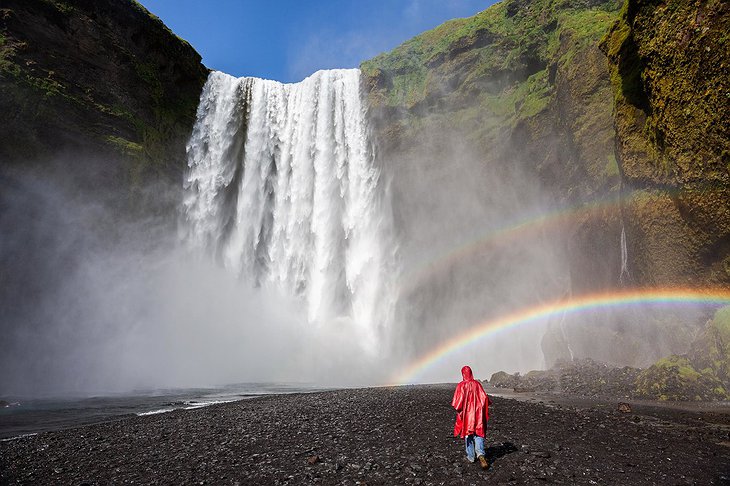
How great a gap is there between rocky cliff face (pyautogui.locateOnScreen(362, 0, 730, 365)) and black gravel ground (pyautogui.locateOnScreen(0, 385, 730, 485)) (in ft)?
33.9

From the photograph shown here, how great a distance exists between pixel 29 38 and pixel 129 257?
63.4ft

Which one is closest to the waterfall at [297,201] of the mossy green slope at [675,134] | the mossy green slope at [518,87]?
the mossy green slope at [518,87]

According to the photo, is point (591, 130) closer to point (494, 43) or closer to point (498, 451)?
point (494, 43)

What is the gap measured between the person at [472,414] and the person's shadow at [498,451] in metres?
0.42

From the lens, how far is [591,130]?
2978 centimetres

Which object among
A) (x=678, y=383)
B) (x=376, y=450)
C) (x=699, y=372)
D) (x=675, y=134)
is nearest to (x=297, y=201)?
(x=675, y=134)

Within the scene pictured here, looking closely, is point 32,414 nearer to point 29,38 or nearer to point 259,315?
point 259,315

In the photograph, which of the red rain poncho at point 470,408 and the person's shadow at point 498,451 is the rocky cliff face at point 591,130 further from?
the red rain poncho at point 470,408

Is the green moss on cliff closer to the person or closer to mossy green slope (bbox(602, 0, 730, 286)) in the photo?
mossy green slope (bbox(602, 0, 730, 286))

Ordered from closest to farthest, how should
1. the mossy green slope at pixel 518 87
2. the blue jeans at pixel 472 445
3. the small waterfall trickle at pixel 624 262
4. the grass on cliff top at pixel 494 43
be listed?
the blue jeans at pixel 472 445 → the small waterfall trickle at pixel 624 262 → the mossy green slope at pixel 518 87 → the grass on cliff top at pixel 494 43

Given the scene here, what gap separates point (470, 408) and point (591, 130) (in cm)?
2847

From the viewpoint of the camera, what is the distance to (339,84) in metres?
49.0

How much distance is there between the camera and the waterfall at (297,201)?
1678 inches

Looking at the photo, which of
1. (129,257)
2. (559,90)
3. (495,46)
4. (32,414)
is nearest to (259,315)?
(129,257)
